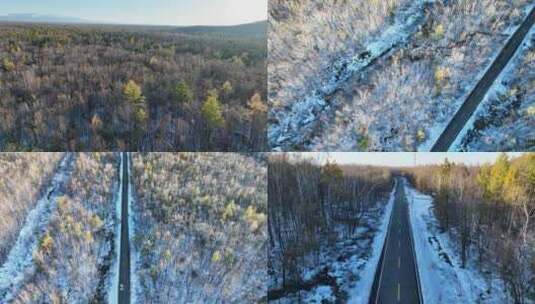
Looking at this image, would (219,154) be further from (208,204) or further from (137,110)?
(137,110)

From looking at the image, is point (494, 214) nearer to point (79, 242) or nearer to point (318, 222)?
point (318, 222)

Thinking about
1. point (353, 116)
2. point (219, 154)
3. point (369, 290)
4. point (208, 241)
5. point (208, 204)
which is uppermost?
point (353, 116)

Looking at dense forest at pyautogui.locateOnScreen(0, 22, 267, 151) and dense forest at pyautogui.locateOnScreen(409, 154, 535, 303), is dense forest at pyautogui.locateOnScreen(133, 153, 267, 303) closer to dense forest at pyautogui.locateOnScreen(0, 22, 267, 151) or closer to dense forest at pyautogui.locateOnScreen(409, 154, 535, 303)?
dense forest at pyautogui.locateOnScreen(0, 22, 267, 151)

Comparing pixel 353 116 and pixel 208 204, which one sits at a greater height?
pixel 353 116

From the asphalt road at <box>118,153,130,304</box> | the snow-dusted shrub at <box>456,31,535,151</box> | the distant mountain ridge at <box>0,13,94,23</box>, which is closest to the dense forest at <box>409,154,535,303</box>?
the snow-dusted shrub at <box>456,31,535,151</box>

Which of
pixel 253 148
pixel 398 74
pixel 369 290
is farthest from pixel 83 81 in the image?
pixel 369 290

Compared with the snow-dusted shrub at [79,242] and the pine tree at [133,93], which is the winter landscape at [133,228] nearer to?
the snow-dusted shrub at [79,242]
